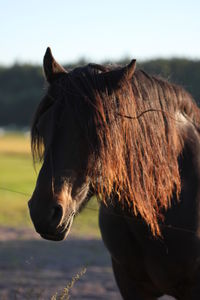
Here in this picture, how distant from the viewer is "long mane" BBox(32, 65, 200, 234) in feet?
8.30

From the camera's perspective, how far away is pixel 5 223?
11.0 meters

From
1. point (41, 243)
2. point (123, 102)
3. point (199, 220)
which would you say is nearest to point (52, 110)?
point (123, 102)

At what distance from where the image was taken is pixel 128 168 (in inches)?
105

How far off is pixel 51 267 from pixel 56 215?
491cm

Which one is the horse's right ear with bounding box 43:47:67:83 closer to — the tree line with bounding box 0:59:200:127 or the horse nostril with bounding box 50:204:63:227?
the horse nostril with bounding box 50:204:63:227

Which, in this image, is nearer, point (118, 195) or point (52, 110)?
point (52, 110)

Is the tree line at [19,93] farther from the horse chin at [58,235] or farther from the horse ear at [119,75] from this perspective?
the horse chin at [58,235]

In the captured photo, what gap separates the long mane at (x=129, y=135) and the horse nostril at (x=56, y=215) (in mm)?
232

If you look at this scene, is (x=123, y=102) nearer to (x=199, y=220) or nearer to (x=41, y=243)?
(x=199, y=220)

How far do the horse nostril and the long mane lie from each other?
23 cm

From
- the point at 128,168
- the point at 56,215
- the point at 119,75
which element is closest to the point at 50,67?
the point at 119,75

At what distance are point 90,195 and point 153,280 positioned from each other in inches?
27.4

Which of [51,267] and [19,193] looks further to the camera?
[51,267]

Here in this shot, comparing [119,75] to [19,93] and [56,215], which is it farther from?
[19,93]
